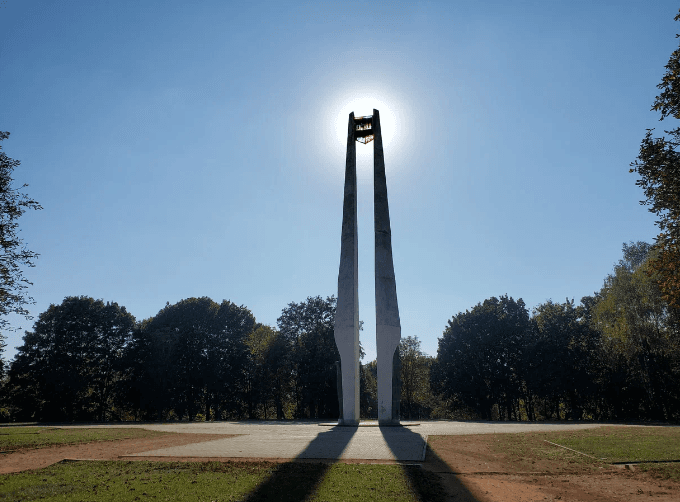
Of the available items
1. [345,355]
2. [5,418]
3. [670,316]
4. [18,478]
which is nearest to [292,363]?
[345,355]

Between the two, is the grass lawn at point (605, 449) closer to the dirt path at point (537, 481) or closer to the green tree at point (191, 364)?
the dirt path at point (537, 481)

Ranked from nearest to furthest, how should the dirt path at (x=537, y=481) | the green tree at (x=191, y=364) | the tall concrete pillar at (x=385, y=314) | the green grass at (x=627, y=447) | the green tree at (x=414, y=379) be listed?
the dirt path at (x=537, y=481), the green grass at (x=627, y=447), the tall concrete pillar at (x=385, y=314), the green tree at (x=191, y=364), the green tree at (x=414, y=379)

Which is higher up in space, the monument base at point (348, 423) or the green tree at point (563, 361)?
the green tree at point (563, 361)

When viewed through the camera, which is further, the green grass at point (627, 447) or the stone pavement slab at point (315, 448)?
the stone pavement slab at point (315, 448)

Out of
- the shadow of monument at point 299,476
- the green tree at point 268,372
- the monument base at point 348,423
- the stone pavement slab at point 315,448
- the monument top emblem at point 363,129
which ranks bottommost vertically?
the monument base at point 348,423

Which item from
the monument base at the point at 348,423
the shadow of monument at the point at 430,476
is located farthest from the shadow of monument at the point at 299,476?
the monument base at the point at 348,423

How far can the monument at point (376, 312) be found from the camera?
21.2 metres

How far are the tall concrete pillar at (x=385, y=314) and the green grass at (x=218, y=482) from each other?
1174cm

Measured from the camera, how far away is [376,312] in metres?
21.7

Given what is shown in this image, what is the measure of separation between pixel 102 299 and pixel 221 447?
36.7 metres

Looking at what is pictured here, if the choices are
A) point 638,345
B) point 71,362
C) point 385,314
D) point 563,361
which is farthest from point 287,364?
point 638,345

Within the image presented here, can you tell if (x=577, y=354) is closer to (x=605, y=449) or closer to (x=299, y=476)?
(x=605, y=449)

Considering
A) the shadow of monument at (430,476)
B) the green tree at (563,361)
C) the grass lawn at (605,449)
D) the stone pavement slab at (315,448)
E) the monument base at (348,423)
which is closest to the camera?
the shadow of monument at (430,476)

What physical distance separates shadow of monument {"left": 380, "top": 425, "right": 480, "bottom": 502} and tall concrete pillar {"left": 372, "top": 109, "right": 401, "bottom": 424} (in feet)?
26.8
